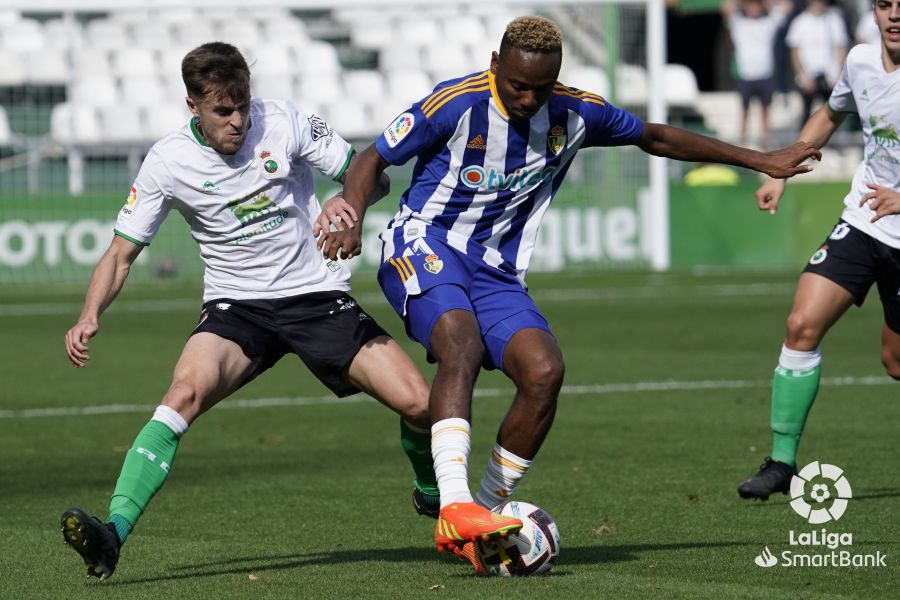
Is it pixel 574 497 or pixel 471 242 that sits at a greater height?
pixel 471 242

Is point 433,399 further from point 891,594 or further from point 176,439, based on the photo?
point 891,594

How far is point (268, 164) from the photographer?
643 cm

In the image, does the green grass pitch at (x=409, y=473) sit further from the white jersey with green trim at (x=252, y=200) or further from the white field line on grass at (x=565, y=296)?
the white field line on grass at (x=565, y=296)

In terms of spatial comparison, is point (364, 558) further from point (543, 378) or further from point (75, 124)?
point (75, 124)

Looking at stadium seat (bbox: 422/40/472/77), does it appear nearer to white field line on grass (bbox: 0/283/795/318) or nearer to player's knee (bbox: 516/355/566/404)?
white field line on grass (bbox: 0/283/795/318)

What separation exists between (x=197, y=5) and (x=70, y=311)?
18.6 ft

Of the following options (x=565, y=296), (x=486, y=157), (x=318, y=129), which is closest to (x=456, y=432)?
(x=486, y=157)

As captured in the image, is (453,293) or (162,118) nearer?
(453,293)

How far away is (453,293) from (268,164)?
905 millimetres

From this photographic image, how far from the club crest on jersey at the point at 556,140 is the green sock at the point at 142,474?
1.82 meters

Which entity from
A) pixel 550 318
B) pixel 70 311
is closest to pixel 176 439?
pixel 550 318

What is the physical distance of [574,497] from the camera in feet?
25.3

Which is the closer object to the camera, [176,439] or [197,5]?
[176,439]

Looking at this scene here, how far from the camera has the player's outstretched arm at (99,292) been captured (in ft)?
19.6
